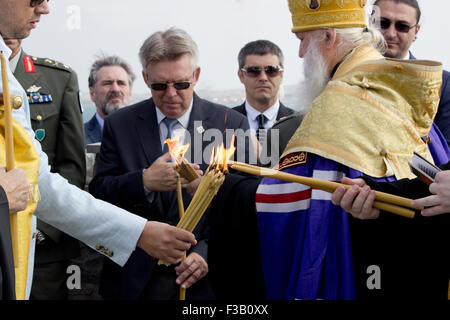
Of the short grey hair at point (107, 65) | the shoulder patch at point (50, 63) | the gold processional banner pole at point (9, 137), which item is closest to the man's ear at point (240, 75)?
the short grey hair at point (107, 65)

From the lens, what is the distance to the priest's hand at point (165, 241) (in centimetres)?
336

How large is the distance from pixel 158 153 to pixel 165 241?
953 millimetres

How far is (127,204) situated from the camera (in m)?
4.02

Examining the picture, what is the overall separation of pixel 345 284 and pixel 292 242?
359 mm

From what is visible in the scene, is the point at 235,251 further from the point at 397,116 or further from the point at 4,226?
the point at 4,226

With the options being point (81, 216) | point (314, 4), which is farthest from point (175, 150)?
point (314, 4)

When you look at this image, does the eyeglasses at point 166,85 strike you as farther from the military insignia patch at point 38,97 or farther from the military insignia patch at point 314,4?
the military insignia patch at point 314,4

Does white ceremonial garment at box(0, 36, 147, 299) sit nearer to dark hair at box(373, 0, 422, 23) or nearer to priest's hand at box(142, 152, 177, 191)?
priest's hand at box(142, 152, 177, 191)

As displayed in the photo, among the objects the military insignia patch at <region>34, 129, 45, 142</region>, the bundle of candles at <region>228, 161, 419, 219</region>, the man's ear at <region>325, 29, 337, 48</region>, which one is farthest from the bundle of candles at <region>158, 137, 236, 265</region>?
the military insignia patch at <region>34, 129, 45, 142</region>

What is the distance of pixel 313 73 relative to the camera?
12.3 feet

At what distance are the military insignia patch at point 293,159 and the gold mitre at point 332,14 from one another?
2.71 feet

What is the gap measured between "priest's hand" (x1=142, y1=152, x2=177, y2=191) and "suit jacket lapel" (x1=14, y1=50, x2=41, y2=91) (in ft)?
3.43

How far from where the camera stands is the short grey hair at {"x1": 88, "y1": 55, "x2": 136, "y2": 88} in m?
6.55
